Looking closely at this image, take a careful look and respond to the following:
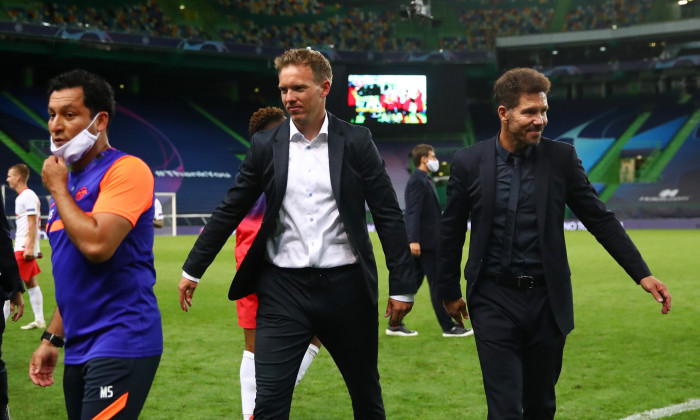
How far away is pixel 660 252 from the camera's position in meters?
21.6

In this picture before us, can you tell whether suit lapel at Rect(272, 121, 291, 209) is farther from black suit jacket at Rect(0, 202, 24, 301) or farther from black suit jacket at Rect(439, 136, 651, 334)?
black suit jacket at Rect(0, 202, 24, 301)

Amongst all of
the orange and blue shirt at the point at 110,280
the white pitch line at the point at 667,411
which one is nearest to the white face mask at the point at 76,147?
the orange and blue shirt at the point at 110,280

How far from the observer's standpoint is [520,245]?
161 inches

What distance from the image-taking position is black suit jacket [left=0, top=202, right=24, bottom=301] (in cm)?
469

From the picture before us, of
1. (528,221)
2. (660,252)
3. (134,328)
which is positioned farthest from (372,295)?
(660,252)

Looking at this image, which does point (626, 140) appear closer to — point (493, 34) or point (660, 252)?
point (493, 34)

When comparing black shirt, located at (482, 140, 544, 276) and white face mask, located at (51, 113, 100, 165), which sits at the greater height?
white face mask, located at (51, 113, 100, 165)

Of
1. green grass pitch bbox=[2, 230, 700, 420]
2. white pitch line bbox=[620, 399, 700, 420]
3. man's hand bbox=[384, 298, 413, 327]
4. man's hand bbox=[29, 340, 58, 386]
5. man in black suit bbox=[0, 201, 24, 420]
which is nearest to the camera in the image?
man's hand bbox=[29, 340, 58, 386]

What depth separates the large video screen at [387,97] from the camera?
4012cm

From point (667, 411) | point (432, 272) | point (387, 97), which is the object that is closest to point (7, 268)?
point (667, 411)

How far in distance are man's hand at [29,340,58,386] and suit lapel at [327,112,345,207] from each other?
151 centimetres

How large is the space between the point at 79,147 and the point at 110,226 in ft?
1.35

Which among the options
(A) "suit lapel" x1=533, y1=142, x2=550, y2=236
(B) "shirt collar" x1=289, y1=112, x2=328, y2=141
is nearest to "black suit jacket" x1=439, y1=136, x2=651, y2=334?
(A) "suit lapel" x1=533, y1=142, x2=550, y2=236

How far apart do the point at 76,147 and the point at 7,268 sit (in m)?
2.00
